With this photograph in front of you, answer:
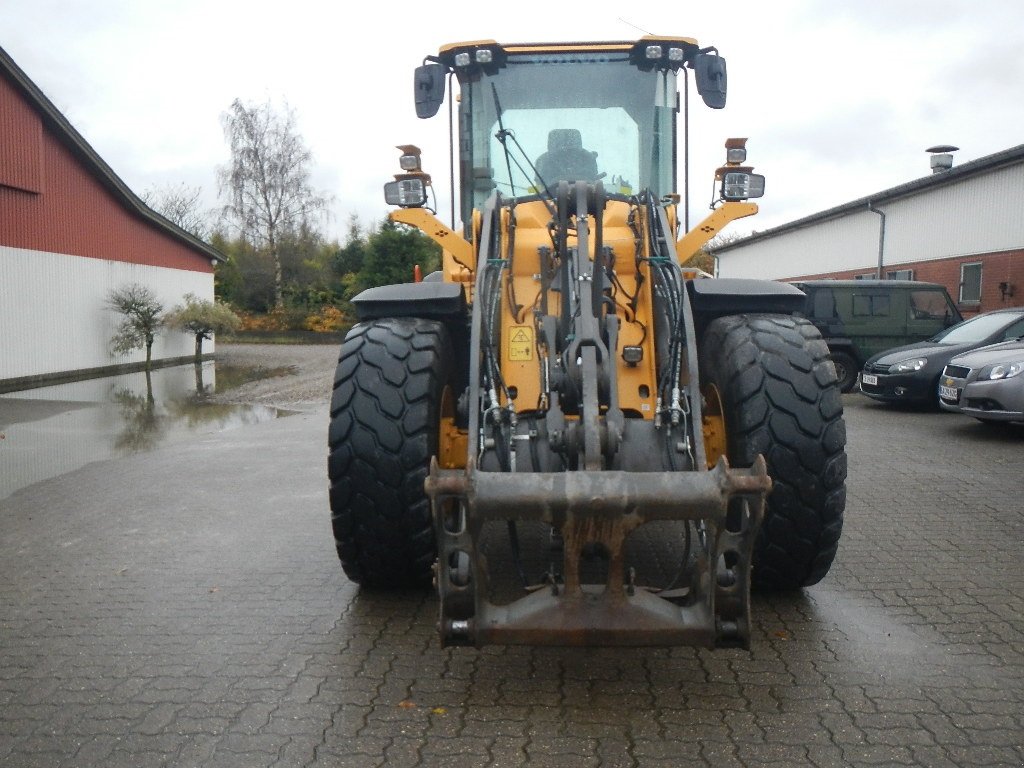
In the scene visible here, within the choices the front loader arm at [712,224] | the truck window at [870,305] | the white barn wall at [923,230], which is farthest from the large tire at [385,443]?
the white barn wall at [923,230]

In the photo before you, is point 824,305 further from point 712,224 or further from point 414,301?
point 414,301

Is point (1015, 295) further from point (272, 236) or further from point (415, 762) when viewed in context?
point (272, 236)

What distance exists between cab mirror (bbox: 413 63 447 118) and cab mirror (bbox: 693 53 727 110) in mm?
1540

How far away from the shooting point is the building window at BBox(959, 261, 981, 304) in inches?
811

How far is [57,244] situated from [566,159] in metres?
16.1

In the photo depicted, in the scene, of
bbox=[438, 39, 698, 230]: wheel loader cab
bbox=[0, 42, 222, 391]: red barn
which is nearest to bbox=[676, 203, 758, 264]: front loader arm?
bbox=[438, 39, 698, 230]: wheel loader cab

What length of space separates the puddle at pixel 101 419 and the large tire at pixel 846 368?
8944 millimetres

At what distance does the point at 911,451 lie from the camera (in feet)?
32.6

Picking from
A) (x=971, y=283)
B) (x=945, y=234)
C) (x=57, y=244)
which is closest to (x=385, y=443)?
(x=57, y=244)

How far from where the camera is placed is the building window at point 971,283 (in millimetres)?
20594

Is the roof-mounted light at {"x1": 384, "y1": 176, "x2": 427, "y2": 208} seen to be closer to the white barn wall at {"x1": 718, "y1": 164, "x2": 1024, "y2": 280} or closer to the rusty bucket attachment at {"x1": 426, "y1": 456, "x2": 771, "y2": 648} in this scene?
the rusty bucket attachment at {"x1": 426, "y1": 456, "x2": 771, "y2": 648}

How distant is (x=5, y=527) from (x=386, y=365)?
3869mm

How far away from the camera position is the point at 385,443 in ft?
14.3

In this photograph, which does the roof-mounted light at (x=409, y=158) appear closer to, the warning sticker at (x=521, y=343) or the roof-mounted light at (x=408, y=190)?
the roof-mounted light at (x=408, y=190)
